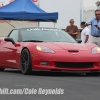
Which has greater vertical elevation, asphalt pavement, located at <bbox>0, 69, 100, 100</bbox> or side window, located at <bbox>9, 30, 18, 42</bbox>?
side window, located at <bbox>9, 30, 18, 42</bbox>

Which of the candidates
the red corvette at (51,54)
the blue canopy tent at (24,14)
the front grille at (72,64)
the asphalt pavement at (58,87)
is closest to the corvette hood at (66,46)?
the red corvette at (51,54)

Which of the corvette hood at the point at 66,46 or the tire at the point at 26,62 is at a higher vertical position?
the corvette hood at the point at 66,46

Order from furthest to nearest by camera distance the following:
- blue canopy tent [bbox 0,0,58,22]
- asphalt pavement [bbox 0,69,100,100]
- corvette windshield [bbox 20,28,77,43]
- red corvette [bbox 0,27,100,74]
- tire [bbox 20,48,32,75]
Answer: blue canopy tent [bbox 0,0,58,22] → corvette windshield [bbox 20,28,77,43] → tire [bbox 20,48,32,75] → red corvette [bbox 0,27,100,74] → asphalt pavement [bbox 0,69,100,100]

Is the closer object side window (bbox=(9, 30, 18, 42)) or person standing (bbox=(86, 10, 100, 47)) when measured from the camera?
side window (bbox=(9, 30, 18, 42))

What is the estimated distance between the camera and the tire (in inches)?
486

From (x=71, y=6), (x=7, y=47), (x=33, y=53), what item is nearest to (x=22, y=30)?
(x=7, y=47)

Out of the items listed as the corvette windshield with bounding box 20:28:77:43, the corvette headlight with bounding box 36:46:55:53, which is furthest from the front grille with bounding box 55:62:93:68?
the corvette windshield with bounding box 20:28:77:43

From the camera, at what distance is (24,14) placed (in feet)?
72.0

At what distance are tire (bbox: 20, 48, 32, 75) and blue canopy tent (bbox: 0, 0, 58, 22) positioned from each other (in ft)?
28.9

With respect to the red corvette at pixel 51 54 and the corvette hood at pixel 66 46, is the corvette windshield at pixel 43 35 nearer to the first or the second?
the red corvette at pixel 51 54

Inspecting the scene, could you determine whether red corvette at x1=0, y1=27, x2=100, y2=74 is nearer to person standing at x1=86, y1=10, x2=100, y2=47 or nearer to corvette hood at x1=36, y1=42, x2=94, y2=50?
corvette hood at x1=36, y1=42, x2=94, y2=50

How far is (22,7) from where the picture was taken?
22609 millimetres

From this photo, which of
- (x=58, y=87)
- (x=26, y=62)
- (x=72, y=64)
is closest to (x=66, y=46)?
(x=72, y=64)

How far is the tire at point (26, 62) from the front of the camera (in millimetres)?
12352
